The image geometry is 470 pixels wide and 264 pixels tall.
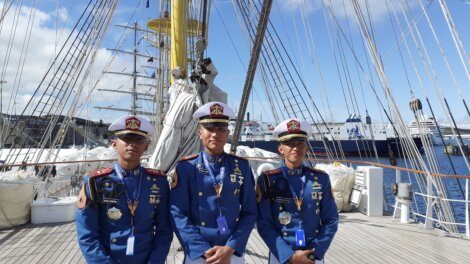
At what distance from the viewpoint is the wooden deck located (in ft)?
14.3

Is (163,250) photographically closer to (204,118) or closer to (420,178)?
(204,118)

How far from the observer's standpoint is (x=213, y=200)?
231 centimetres

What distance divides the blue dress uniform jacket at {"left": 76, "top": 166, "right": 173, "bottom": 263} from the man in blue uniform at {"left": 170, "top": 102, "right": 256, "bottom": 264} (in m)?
0.13

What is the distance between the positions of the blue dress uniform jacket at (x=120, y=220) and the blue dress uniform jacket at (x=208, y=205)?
0.13 meters

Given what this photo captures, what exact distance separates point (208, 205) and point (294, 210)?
595 mm

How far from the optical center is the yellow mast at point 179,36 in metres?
6.43

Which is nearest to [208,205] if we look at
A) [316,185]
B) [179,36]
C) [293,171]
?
[293,171]

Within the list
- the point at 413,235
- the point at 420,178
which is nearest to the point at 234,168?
the point at 413,235

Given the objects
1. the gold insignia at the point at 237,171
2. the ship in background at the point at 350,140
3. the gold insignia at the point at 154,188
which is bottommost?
the gold insignia at the point at 154,188

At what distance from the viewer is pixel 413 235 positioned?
5.57 meters

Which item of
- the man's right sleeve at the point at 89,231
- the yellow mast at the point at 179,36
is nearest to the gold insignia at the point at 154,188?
the man's right sleeve at the point at 89,231

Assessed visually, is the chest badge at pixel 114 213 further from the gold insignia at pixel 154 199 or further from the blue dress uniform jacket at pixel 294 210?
the blue dress uniform jacket at pixel 294 210

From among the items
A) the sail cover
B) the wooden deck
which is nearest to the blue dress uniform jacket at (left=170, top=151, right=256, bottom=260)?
the sail cover

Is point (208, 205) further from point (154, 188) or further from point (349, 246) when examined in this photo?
point (349, 246)
